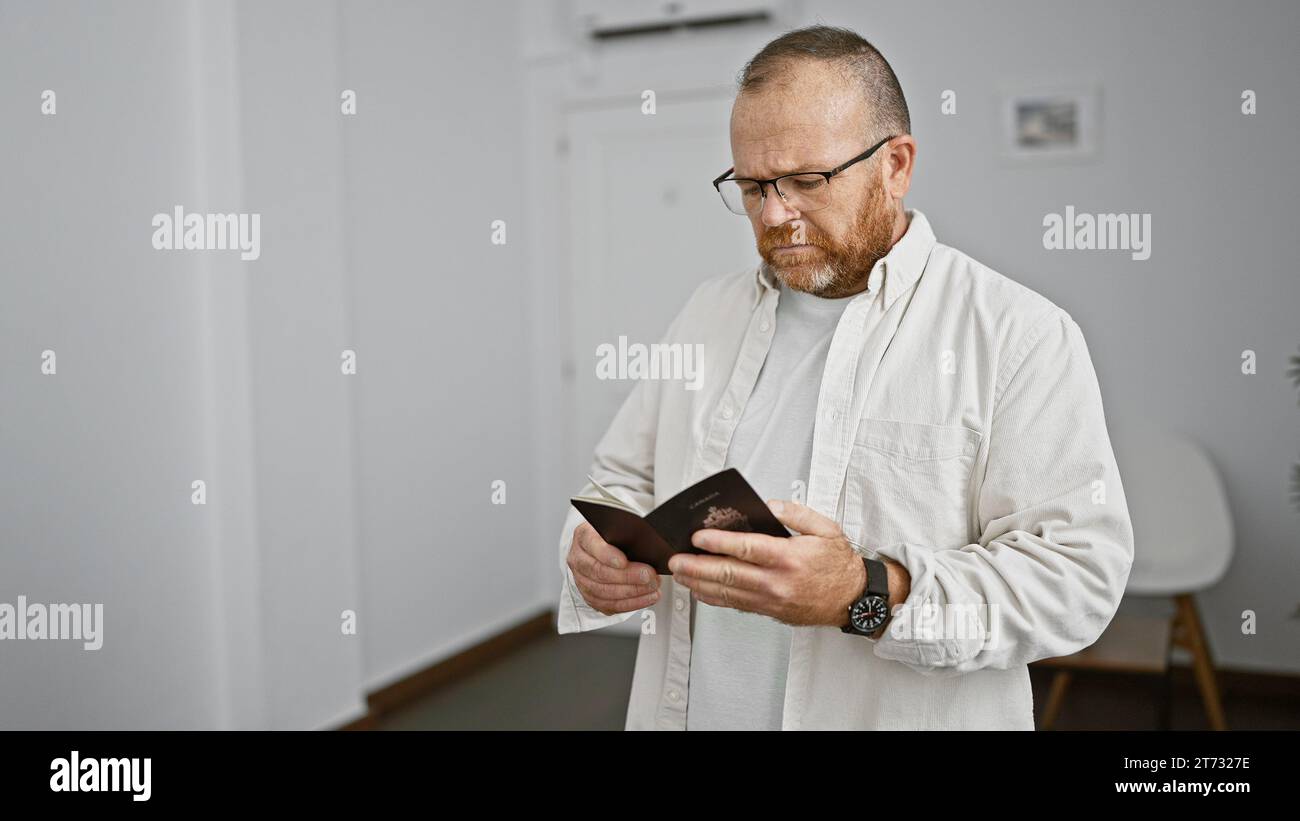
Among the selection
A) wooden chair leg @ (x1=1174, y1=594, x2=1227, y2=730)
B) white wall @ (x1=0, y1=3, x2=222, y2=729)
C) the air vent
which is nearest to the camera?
white wall @ (x1=0, y1=3, x2=222, y2=729)

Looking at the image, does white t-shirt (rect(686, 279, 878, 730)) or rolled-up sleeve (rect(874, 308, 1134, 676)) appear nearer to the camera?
rolled-up sleeve (rect(874, 308, 1134, 676))

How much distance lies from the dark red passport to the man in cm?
2

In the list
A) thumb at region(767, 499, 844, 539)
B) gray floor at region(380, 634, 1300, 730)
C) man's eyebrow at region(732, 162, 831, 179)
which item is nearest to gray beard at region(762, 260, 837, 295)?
man's eyebrow at region(732, 162, 831, 179)

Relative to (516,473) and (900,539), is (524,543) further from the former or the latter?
(900,539)

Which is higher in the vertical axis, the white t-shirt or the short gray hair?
the short gray hair

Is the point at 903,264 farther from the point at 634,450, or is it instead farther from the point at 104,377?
the point at 104,377

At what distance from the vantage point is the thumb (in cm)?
116

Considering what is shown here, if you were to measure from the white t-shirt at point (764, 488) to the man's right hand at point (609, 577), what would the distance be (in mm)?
138

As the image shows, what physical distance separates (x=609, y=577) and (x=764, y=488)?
26cm

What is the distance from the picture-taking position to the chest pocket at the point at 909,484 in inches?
49.7

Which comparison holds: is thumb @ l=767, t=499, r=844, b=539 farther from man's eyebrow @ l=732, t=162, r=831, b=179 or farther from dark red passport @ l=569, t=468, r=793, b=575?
man's eyebrow @ l=732, t=162, r=831, b=179

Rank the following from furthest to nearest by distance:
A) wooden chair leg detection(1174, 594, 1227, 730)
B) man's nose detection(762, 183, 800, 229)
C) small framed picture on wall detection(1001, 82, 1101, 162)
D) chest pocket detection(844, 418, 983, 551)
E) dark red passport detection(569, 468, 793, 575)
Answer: small framed picture on wall detection(1001, 82, 1101, 162) < wooden chair leg detection(1174, 594, 1227, 730) < man's nose detection(762, 183, 800, 229) < chest pocket detection(844, 418, 983, 551) < dark red passport detection(569, 468, 793, 575)
